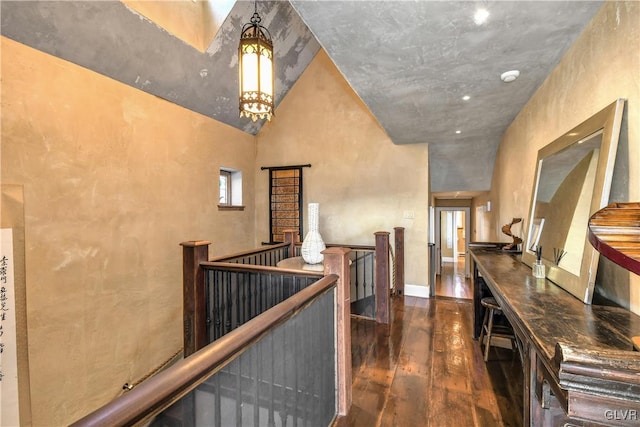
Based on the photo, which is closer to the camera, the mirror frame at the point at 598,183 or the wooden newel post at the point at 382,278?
the mirror frame at the point at 598,183

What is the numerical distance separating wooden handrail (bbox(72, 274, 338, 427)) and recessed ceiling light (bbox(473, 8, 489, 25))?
1.87m

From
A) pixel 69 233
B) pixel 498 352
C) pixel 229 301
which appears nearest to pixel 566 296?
pixel 498 352

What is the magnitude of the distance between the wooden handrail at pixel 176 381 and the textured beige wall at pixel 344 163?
148 inches

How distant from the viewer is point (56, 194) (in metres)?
2.54

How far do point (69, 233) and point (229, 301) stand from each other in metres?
1.65

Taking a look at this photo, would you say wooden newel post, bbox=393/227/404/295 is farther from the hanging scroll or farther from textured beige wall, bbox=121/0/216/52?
the hanging scroll

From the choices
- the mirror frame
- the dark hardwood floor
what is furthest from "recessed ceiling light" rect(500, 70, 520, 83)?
the dark hardwood floor

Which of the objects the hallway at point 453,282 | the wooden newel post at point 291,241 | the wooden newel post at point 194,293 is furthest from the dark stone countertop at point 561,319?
the hallway at point 453,282

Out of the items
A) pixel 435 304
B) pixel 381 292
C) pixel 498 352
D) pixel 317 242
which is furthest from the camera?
pixel 435 304

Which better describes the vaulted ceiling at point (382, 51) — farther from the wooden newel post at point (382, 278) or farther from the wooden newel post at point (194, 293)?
the wooden newel post at point (194, 293)

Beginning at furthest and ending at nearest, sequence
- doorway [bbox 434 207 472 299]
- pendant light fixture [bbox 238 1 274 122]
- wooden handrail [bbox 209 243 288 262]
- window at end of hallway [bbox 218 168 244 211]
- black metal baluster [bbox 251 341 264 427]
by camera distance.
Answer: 1. doorway [bbox 434 207 472 299]
2. window at end of hallway [bbox 218 168 244 211]
3. wooden handrail [bbox 209 243 288 262]
4. pendant light fixture [bbox 238 1 274 122]
5. black metal baluster [bbox 251 341 264 427]

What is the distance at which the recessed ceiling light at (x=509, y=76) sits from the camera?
7.22 ft

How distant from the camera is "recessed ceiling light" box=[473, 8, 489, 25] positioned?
1556 millimetres

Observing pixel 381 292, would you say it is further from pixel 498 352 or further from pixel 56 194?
pixel 56 194
